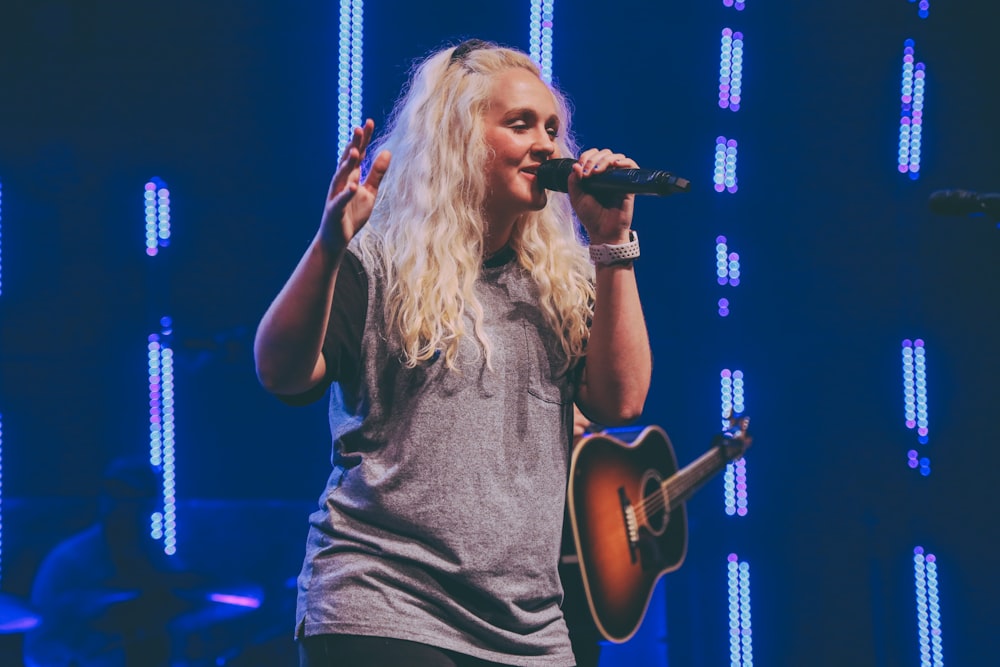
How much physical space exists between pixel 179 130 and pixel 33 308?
0.91 m

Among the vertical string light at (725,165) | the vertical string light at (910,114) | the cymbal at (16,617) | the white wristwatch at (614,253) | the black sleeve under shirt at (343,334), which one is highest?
the vertical string light at (910,114)

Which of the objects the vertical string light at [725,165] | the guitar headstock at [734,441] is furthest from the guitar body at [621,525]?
the vertical string light at [725,165]

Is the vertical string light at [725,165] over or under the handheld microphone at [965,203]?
over

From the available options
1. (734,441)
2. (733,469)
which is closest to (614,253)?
(734,441)

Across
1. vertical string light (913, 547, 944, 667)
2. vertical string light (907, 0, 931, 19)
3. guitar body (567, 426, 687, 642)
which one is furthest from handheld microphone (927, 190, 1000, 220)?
vertical string light (907, 0, 931, 19)

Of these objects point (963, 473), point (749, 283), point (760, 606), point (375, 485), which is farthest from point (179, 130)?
point (963, 473)

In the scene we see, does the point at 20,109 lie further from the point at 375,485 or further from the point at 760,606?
the point at 760,606

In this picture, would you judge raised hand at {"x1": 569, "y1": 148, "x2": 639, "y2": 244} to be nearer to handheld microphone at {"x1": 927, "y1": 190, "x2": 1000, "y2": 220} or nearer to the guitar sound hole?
handheld microphone at {"x1": 927, "y1": 190, "x2": 1000, "y2": 220}

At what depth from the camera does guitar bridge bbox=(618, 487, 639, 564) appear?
109 inches

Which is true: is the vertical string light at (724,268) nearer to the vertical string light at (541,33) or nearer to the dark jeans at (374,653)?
the vertical string light at (541,33)

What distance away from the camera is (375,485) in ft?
4.63

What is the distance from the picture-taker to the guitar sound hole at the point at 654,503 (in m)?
2.94

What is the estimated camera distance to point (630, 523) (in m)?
2.80

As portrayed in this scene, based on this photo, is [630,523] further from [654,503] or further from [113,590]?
[113,590]
